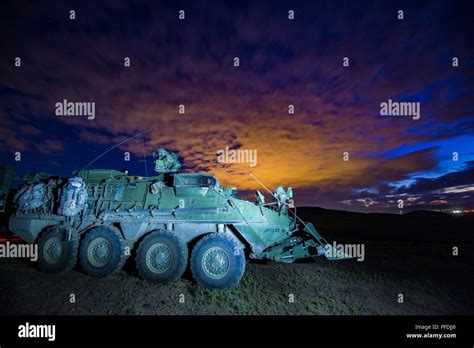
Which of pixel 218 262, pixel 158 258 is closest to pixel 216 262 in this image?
pixel 218 262

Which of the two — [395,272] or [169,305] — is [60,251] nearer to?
[169,305]

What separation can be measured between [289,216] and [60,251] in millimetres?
7876

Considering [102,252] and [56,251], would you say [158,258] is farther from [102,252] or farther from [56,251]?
[56,251]

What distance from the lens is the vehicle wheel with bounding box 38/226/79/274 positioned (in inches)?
289

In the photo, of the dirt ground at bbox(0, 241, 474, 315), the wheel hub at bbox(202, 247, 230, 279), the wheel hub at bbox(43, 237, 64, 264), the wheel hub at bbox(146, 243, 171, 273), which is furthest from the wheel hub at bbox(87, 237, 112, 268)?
the wheel hub at bbox(202, 247, 230, 279)

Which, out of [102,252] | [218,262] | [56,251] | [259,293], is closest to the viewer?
[259,293]

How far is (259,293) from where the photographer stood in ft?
21.7

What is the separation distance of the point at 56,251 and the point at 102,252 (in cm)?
160

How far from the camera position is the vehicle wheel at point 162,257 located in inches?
273

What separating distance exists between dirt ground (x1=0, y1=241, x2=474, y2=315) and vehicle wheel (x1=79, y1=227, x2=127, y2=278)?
1.03 feet

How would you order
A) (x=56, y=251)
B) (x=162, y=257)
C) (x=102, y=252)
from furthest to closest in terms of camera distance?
(x=56, y=251) → (x=102, y=252) → (x=162, y=257)

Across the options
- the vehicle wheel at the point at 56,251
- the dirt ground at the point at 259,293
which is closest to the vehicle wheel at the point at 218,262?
the dirt ground at the point at 259,293

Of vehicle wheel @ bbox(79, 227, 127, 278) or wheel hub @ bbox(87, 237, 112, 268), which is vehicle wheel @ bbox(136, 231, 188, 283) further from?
wheel hub @ bbox(87, 237, 112, 268)

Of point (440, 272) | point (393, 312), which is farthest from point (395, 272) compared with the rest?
point (393, 312)
